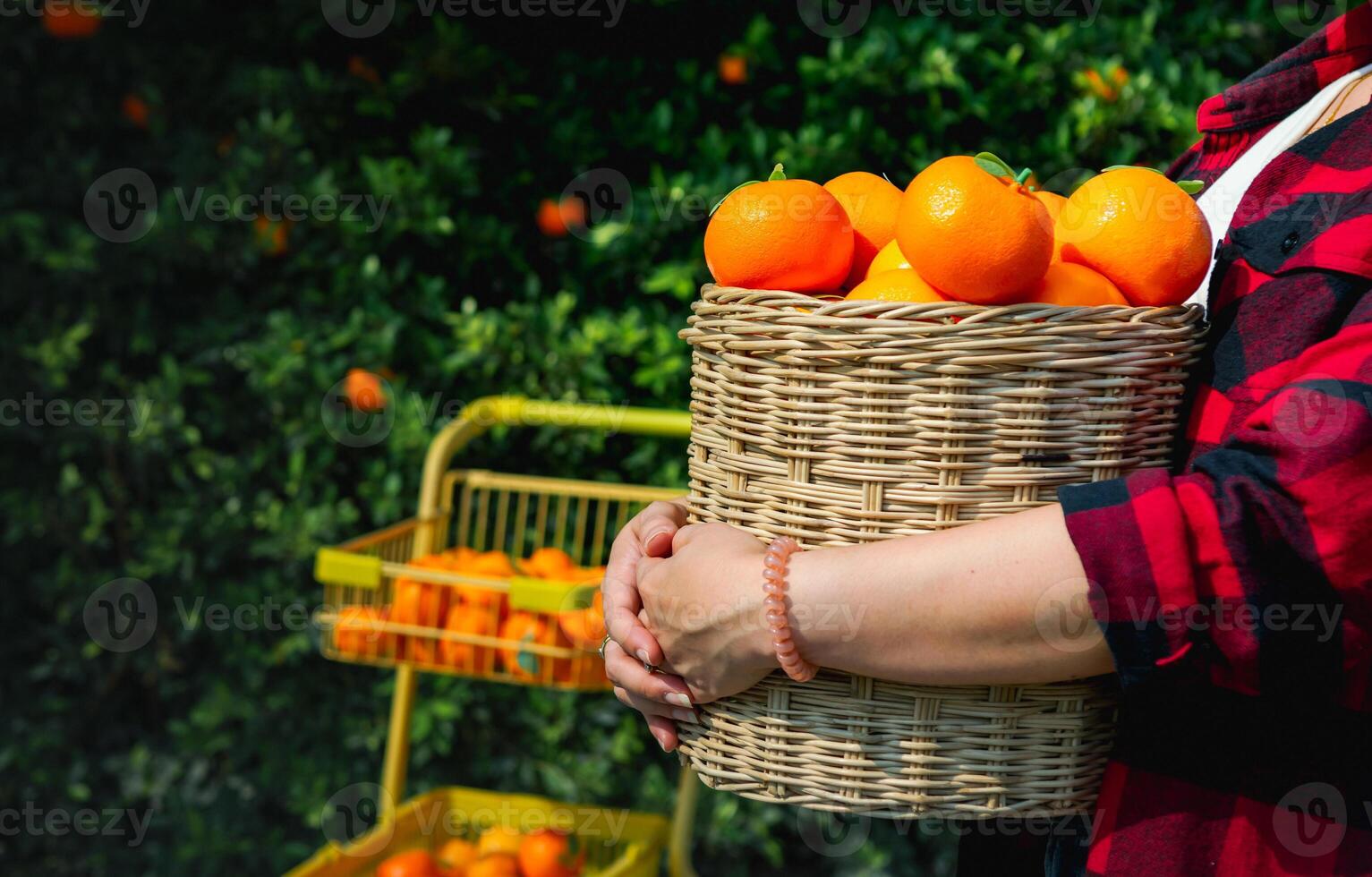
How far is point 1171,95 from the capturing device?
2.66 meters

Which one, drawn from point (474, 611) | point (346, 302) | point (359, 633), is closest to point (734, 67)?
point (346, 302)

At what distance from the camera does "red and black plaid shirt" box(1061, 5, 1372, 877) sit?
85 centimetres

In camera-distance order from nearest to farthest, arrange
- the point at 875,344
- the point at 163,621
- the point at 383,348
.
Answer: the point at 875,344 → the point at 383,348 → the point at 163,621

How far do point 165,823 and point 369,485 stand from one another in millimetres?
1138

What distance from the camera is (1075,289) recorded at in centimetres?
102

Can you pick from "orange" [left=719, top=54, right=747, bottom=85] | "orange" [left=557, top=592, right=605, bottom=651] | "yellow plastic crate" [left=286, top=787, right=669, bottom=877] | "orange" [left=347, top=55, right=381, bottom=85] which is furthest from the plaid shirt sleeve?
"orange" [left=347, top=55, right=381, bottom=85]

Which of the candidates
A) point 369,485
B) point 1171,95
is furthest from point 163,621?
point 1171,95

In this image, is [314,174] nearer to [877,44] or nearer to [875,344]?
[877,44]

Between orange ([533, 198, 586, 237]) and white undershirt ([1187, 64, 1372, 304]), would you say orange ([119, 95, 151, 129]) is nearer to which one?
orange ([533, 198, 586, 237])

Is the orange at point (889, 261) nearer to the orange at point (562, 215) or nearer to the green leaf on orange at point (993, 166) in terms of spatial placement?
the green leaf on orange at point (993, 166)

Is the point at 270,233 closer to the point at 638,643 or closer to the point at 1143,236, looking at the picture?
the point at 638,643

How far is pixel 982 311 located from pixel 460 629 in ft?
4.54

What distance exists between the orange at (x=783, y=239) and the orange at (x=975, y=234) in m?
0.08

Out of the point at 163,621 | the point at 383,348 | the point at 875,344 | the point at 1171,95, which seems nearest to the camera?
the point at 875,344
